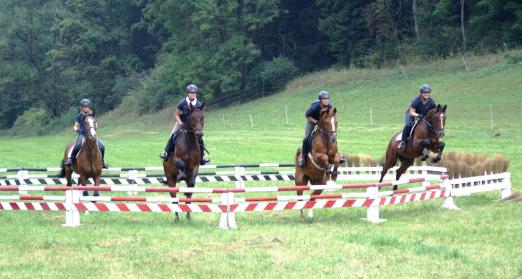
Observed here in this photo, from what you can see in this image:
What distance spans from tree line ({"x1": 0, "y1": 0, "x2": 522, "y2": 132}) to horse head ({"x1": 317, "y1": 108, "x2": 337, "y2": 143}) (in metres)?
47.3

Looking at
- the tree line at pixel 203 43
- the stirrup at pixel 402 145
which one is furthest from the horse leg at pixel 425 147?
the tree line at pixel 203 43

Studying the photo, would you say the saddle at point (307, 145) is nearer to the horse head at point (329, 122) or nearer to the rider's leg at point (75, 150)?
the horse head at point (329, 122)

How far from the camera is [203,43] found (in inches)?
3209

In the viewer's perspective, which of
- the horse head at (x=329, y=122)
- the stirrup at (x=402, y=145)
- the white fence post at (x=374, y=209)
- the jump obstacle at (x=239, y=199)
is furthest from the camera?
the stirrup at (x=402, y=145)

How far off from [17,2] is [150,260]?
97.3 m

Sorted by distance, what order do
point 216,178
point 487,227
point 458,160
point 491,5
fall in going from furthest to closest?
point 491,5
point 216,178
point 458,160
point 487,227

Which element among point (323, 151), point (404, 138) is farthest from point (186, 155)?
point (404, 138)

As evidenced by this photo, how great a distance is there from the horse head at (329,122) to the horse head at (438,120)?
4.09 m

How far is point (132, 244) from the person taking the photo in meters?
14.2

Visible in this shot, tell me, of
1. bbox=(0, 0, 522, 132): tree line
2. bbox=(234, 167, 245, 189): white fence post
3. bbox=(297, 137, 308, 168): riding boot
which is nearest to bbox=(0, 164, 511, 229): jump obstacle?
bbox=(297, 137, 308, 168): riding boot

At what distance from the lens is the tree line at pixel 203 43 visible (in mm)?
71875

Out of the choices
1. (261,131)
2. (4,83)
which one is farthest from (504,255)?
(4,83)

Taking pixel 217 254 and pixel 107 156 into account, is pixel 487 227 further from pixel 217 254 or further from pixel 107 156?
pixel 107 156

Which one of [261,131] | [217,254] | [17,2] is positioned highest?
[17,2]
